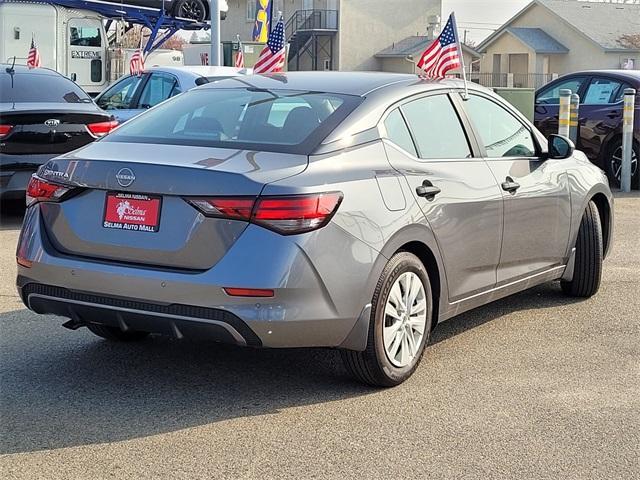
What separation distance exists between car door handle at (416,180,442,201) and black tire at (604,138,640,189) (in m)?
9.97

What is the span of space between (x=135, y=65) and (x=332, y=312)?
14.9 m

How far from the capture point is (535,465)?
4309 mm

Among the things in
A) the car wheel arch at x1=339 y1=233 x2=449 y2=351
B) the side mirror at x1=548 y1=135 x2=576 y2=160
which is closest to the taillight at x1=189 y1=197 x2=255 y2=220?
the car wheel arch at x1=339 y1=233 x2=449 y2=351

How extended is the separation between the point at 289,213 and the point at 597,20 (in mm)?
51462

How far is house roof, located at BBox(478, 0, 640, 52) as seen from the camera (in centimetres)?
5072

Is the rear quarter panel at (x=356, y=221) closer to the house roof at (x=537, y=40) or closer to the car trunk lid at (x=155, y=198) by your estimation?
the car trunk lid at (x=155, y=198)

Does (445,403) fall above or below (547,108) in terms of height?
below

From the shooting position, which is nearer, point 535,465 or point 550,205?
point 535,465

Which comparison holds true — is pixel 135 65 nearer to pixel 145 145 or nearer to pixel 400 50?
pixel 145 145

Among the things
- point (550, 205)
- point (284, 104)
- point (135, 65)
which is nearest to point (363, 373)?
point (284, 104)

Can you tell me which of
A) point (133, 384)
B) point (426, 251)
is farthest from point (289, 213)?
point (133, 384)

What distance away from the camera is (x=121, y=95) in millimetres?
14211

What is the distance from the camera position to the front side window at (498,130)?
21.0ft

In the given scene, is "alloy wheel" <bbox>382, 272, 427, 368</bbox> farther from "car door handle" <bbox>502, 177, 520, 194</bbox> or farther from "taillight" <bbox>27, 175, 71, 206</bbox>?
"taillight" <bbox>27, 175, 71, 206</bbox>
